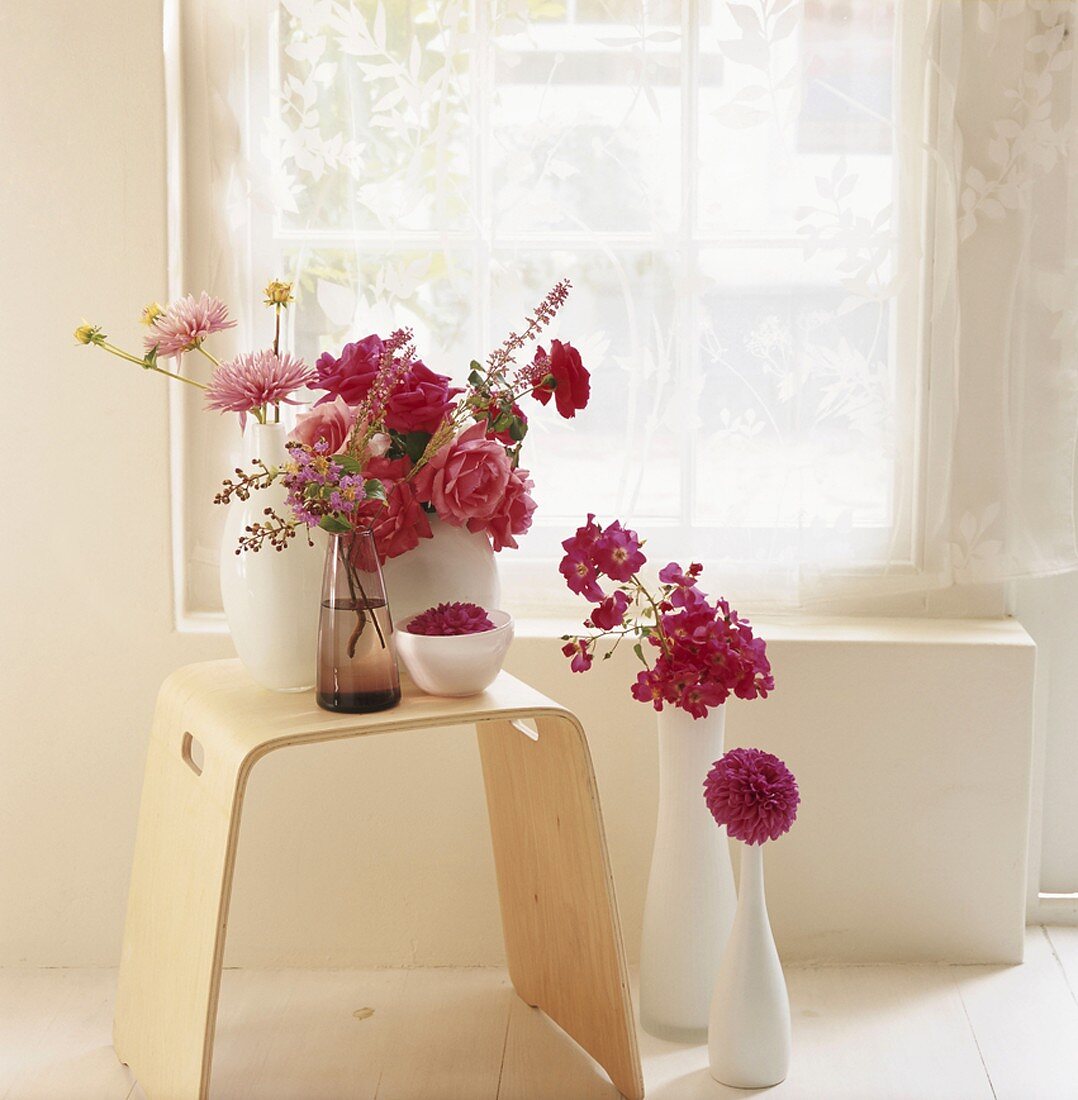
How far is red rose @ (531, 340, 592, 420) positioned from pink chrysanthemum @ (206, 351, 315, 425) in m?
0.28

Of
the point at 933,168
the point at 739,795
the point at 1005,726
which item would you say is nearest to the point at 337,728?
the point at 739,795

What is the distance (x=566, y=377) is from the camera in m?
1.56

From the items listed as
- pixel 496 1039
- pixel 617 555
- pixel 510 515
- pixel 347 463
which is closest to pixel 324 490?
pixel 347 463

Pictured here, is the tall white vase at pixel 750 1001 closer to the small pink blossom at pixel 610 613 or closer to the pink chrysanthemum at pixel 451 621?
the small pink blossom at pixel 610 613

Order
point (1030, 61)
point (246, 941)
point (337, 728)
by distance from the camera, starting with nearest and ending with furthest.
→ point (337, 728), point (1030, 61), point (246, 941)

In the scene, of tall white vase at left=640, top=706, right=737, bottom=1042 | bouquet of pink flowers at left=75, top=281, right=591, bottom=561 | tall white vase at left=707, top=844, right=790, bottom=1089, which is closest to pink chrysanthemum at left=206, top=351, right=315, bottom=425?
bouquet of pink flowers at left=75, top=281, right=591, bottom=561

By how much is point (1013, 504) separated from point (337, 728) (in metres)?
1.08

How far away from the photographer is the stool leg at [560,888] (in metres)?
1.61

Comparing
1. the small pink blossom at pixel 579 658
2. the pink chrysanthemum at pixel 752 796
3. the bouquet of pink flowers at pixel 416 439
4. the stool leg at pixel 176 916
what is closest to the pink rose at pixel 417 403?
the bouquet of pink flowers at pixel 416 439

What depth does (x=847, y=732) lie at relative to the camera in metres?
1.97

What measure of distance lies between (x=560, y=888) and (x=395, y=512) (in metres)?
0.55

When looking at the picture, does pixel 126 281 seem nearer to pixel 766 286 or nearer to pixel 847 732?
pixel 766 286

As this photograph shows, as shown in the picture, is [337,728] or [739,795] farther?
[739,795]

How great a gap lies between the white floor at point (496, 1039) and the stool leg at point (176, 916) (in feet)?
0.44
